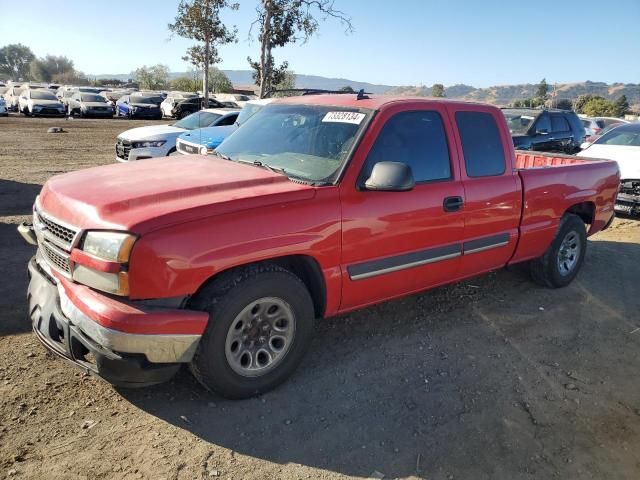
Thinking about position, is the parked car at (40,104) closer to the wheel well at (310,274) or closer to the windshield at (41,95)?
the windshield at (41,95)

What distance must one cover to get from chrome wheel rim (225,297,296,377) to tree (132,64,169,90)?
7596cm

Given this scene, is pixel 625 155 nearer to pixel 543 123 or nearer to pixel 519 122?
pixel 543 123

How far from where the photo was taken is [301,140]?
12.3ft

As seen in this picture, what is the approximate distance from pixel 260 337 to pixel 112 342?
0.93 meters

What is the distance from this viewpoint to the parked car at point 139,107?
102ft

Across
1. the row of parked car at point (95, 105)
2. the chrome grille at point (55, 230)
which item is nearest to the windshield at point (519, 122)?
the chrome grille at point (55, 230)

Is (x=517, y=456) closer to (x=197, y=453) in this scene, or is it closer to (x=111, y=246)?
(x=197, y=453)

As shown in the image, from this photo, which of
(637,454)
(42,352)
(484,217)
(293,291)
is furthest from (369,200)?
(42,352)

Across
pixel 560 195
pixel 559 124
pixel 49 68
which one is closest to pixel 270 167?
pixel 560 195

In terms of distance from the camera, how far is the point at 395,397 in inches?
130

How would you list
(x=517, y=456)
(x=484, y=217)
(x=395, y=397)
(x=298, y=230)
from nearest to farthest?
(x=517, y=456), (x=298, y=230), (x=395, y=397), (x=484, y=217)

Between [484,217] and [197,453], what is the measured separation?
9.54ft

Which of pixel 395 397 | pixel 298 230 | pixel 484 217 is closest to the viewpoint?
pixel 298 230

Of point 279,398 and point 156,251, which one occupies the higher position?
point 156,251
